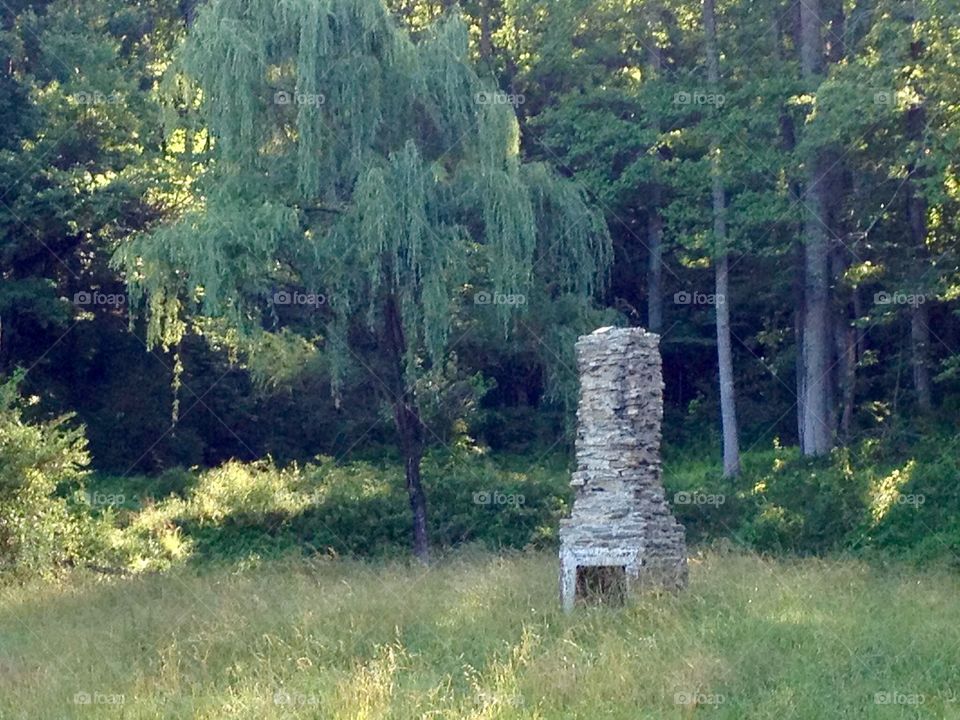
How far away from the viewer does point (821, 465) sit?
23781 millimetres

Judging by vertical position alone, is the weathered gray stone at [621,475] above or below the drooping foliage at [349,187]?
below

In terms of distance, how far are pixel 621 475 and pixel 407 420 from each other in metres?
6.96

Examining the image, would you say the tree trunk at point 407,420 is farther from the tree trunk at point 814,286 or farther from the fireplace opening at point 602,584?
the tree trunk at point 814,286

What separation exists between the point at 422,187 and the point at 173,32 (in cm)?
1585

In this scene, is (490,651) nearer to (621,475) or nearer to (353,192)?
(621,475)

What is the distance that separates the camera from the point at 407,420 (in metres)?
21.0

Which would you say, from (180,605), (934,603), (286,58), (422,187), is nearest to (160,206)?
(286,58)

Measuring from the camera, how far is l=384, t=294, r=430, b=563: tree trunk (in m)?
20.5

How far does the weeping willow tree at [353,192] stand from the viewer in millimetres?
18703

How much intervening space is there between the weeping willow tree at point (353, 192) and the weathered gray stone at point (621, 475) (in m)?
4.62

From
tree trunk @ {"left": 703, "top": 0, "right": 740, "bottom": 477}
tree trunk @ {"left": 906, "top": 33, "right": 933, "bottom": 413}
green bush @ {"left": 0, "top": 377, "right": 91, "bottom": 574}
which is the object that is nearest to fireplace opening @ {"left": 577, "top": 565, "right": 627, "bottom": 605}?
green bush @ {"left": 0, "top": 377, "right": 91, "bottom": 574}

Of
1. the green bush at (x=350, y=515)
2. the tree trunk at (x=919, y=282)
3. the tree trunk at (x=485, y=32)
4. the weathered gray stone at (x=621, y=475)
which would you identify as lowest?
the green bush at (x=350, y=515)

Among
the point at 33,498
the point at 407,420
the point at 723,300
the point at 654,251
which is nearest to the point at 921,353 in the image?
the point at 723,300

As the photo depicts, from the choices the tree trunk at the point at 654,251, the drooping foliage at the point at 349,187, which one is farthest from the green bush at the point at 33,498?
the tree trunk at the point at 654,251
